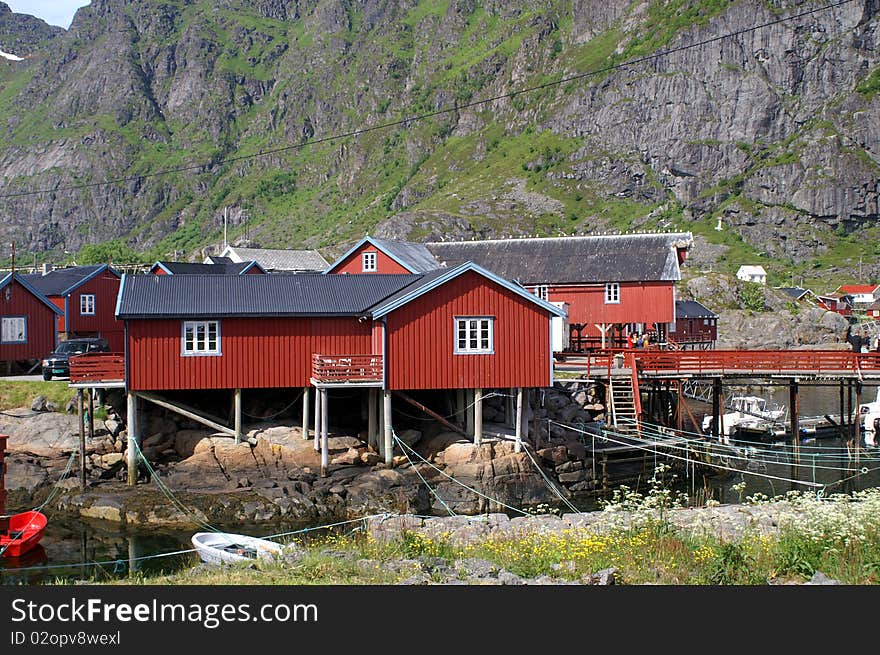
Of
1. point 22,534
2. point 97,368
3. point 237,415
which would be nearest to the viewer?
point 22,534

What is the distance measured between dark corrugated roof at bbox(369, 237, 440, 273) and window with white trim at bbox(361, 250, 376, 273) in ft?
2.61

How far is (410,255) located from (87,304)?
60.9 feet

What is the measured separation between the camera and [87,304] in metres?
55.8

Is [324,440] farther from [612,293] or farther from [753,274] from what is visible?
[753,274]

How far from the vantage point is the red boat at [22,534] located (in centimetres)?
2627

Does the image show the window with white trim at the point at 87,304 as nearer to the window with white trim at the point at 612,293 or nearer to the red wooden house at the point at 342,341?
the red wooden house at the point at 342,341

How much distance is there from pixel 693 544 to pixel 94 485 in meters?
22.7

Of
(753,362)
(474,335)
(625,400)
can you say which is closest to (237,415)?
(474,335)

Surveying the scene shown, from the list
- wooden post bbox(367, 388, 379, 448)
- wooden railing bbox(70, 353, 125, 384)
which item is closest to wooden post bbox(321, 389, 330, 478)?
wooden post bbox(367, 388, 379, 448)

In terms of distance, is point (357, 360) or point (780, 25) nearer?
point (357, 360)

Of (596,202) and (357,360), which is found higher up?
(596,202)
